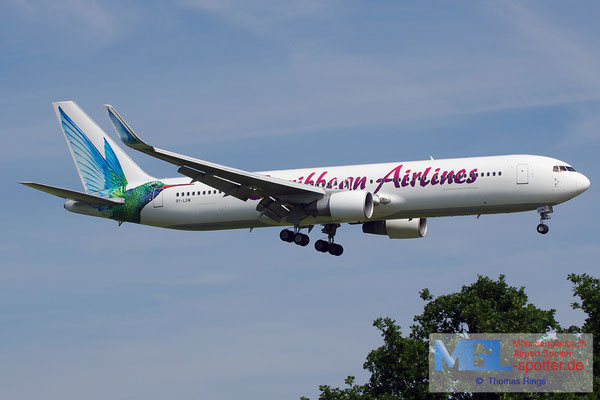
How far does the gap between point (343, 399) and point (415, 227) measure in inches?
380

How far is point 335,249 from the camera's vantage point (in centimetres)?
5147

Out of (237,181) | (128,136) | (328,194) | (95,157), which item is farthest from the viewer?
(95,157)

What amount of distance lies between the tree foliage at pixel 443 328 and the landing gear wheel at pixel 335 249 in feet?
13.2

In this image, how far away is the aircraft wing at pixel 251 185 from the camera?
142ft

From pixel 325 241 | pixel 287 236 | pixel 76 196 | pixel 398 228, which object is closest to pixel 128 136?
pixel 76 196

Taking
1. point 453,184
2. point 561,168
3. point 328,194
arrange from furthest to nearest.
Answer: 1. point 328,194
2. point 453,184
3. point 561,168

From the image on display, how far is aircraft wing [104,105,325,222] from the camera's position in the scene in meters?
43.2

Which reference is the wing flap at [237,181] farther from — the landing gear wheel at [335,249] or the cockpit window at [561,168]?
the cockpit window at [561,168]

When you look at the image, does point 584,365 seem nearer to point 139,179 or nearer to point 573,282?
point 573,282

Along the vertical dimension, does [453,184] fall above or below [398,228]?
above

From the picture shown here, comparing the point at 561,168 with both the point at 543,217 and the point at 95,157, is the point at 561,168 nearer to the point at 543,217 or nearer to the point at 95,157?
the point at 543,217

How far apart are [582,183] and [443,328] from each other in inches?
484

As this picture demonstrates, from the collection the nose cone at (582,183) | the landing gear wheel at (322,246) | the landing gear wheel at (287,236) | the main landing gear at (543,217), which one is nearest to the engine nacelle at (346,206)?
the landing gear wheel at (287,236)

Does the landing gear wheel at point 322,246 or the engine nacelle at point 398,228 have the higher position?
the engine nacelle at point 398,228
